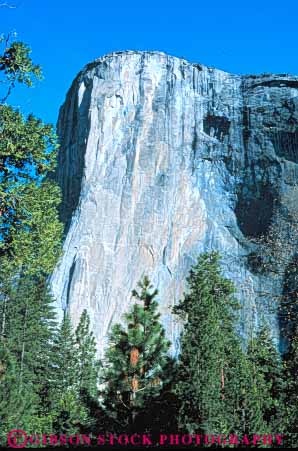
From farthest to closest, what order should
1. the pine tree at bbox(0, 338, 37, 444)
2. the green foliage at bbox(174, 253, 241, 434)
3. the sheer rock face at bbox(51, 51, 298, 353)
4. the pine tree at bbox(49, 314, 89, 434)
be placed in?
1. the sheer rock face at bbox(51, 51, 298, 353)
2. the pine tree at bbox(49, 314, 89, 434)
3. the green foliage at bbox(174, 253, 241, 434)
4. the pine tree at bbox(0, 338, 37, 444)

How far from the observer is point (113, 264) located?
54156mm

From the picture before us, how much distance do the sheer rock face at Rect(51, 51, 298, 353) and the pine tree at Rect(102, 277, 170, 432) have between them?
118 ft

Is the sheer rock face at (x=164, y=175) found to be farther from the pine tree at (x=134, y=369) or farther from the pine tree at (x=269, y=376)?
the pine tree at (x=134, y=369)

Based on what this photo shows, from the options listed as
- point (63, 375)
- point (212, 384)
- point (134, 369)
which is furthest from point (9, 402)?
point (63, 375)

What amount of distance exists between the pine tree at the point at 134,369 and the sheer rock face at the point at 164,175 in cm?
3582

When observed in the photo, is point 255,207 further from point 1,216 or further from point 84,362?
point 1,216

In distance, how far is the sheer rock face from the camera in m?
53.0

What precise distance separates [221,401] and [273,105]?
153ft

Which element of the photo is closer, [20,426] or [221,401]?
[20,426]

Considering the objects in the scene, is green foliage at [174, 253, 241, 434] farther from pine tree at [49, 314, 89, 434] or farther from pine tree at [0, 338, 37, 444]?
pine tree at [49, 314, 89, 434]

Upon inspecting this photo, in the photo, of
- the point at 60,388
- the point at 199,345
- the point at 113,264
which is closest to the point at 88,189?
the point at 113,264

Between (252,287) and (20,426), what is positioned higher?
(252,287)

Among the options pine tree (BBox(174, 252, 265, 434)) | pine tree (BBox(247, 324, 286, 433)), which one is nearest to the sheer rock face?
pine tree (BBox(247, 324, 286, 433))

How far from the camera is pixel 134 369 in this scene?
1289 cm
